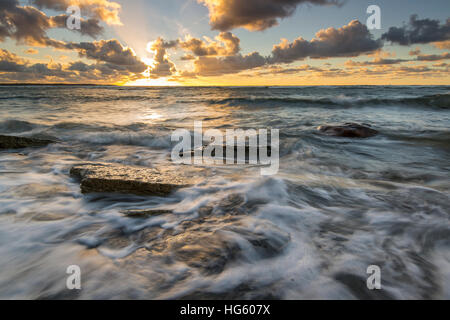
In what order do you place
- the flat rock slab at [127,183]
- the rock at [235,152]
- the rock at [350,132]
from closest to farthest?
the flat rock slab at [127,183]
the rock at [235,152]
the rock at [350,132]

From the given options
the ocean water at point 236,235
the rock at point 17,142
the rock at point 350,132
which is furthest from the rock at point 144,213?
the rock at point 350,132

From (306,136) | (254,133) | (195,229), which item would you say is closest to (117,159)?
(195,229)

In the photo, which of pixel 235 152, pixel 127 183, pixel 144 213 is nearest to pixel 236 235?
pixel 144 213

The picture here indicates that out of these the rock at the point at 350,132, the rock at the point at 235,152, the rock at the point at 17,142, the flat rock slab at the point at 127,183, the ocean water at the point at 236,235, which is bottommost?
the ocean water at the point at 236,235

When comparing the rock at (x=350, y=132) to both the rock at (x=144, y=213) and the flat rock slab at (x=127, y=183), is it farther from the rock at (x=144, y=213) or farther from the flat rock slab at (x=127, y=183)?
the rock at (x=144, y=213)

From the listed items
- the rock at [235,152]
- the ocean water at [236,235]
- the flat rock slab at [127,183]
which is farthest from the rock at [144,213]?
the rock at [235,152]

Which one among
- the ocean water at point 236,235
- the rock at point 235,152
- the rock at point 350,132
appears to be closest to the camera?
the ocean water at point 236,235

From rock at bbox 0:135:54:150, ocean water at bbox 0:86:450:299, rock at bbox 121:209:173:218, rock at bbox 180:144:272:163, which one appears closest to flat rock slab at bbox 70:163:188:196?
ocean water at bbox 0:86:450:299

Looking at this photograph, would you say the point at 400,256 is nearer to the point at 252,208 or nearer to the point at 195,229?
the point at 252,208

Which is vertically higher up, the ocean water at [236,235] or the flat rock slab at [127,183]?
the flat rock slab at [127,183]

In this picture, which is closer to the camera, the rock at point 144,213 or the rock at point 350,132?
the rock at point 144,213

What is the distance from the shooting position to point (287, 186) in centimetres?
295

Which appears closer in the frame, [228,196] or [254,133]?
[228,196]

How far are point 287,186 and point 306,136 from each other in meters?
3.50
